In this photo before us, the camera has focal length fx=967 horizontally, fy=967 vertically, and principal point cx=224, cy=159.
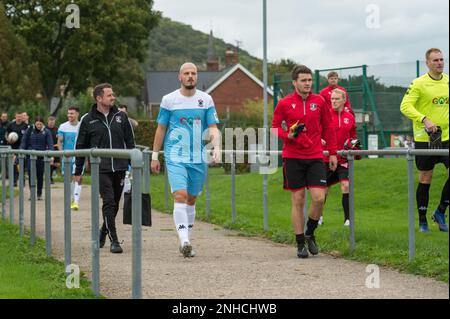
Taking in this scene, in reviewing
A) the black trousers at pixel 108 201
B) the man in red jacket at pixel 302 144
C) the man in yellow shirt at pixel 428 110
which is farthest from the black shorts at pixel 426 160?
the black trousers at pixel 108 201

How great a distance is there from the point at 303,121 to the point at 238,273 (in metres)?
2.04

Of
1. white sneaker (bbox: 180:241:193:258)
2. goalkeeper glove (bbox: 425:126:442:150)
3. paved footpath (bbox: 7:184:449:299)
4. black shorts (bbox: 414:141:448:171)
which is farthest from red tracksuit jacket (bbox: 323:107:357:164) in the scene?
white sneaker (bbox: 180:241:193:258)

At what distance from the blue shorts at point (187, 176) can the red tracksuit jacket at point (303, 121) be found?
1.00 meters

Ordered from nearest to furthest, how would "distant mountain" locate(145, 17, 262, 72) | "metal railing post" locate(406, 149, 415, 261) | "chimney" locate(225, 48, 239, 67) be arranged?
"metal railing post" locate(406, 149, 415, 261)
"chimney" locate(225, 48, 239, 67)
"distant mountain" locate(145, 17, 262, 72)

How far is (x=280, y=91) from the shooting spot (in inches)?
1385

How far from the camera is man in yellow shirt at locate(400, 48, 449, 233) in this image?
433 inches

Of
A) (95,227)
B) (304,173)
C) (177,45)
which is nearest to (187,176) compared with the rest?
(304,173)

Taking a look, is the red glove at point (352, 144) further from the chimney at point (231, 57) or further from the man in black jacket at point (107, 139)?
the chimney at point (231, 57)

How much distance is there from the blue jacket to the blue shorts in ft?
38.7

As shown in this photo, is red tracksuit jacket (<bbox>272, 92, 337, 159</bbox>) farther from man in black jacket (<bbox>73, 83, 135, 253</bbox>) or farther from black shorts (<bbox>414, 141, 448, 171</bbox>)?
man in black jacket (<bbox>73, 83, 135, 253</bbox>)

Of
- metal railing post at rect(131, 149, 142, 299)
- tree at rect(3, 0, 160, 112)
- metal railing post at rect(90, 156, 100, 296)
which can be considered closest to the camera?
metal railing post at rect(131, 149, 142, 299)

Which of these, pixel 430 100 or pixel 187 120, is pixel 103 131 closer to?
pixel 187 120

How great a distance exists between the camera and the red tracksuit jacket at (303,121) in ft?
33.2
